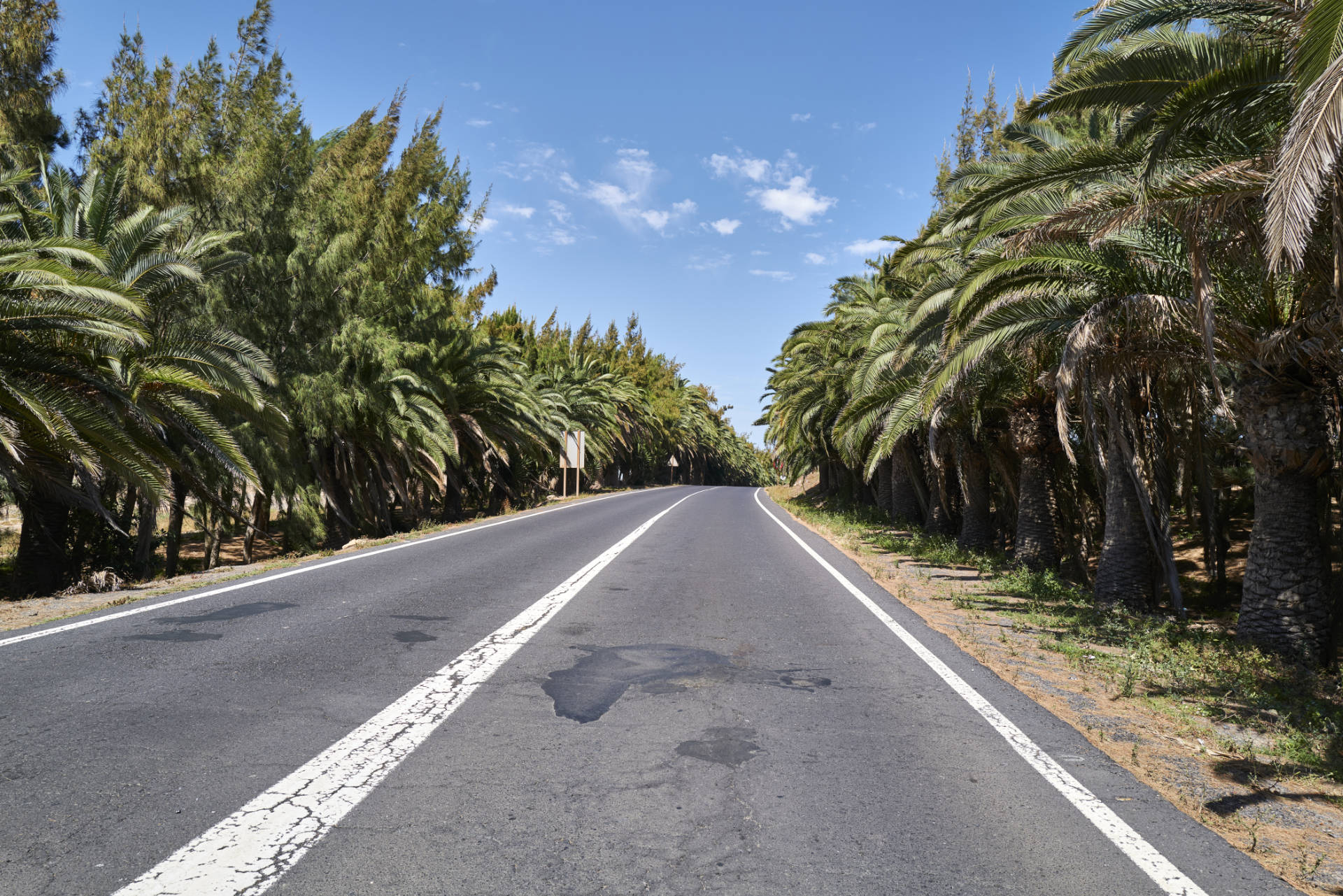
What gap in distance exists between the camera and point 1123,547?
10508mm

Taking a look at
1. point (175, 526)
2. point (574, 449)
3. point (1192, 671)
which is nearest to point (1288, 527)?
point (1192, 671)

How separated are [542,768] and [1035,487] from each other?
1258 centimetres

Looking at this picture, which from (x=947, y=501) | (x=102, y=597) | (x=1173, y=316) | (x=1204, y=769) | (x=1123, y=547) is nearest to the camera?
(x=1204, y=769)

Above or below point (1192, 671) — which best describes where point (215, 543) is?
below

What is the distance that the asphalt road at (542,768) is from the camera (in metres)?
3.07

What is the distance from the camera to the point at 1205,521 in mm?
11414

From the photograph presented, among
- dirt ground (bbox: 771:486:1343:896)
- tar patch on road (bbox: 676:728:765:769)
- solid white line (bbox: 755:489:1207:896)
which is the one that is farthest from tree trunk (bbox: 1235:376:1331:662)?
tar patch on road (bbox: 676:728:765:769)

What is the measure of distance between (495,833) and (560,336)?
5315 centimetres

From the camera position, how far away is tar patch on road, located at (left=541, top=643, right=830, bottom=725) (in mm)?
5227

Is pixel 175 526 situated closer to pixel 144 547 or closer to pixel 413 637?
pixel 144 547

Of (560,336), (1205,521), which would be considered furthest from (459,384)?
(560,336)

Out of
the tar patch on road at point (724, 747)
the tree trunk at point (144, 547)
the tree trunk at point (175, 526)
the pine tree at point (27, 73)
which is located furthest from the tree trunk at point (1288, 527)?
the pine tree at point (27, 73)

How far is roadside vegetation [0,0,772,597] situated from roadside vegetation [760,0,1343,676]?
1200 centimetres

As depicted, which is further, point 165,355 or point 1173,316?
point 165,355
